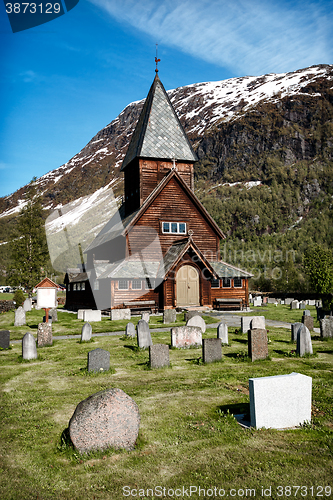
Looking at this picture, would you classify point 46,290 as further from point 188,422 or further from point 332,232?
point 332,232

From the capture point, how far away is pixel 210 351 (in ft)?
37.1

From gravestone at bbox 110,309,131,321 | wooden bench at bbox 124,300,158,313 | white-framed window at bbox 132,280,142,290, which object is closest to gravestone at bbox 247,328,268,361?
gravestone at bbox 110,309,131,321

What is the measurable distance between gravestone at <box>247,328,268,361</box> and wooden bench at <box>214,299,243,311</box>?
19.5 metres

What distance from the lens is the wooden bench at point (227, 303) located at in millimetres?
31156

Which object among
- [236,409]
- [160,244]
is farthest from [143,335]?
[160,244]

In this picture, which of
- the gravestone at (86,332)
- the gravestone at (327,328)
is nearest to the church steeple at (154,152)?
the gravestone at (86,332)

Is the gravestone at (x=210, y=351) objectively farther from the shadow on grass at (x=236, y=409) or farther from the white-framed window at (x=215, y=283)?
the white-framed window at (x=215, y=283)

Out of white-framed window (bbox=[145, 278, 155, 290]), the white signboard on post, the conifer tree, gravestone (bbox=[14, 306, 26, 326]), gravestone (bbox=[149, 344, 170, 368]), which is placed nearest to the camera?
gravestone (bbox=[149, 344, 170, 368])

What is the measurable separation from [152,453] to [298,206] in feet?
562

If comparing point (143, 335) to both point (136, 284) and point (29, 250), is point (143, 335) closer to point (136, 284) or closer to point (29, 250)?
point (136, 284)

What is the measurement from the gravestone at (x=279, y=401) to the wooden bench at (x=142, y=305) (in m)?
22.5

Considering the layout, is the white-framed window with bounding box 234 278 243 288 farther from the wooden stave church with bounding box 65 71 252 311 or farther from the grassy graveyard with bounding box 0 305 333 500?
the grassy graveyard with bounding box 0 305 333 500

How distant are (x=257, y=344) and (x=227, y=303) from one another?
66.1ft

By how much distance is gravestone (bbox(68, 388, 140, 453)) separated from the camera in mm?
5461
